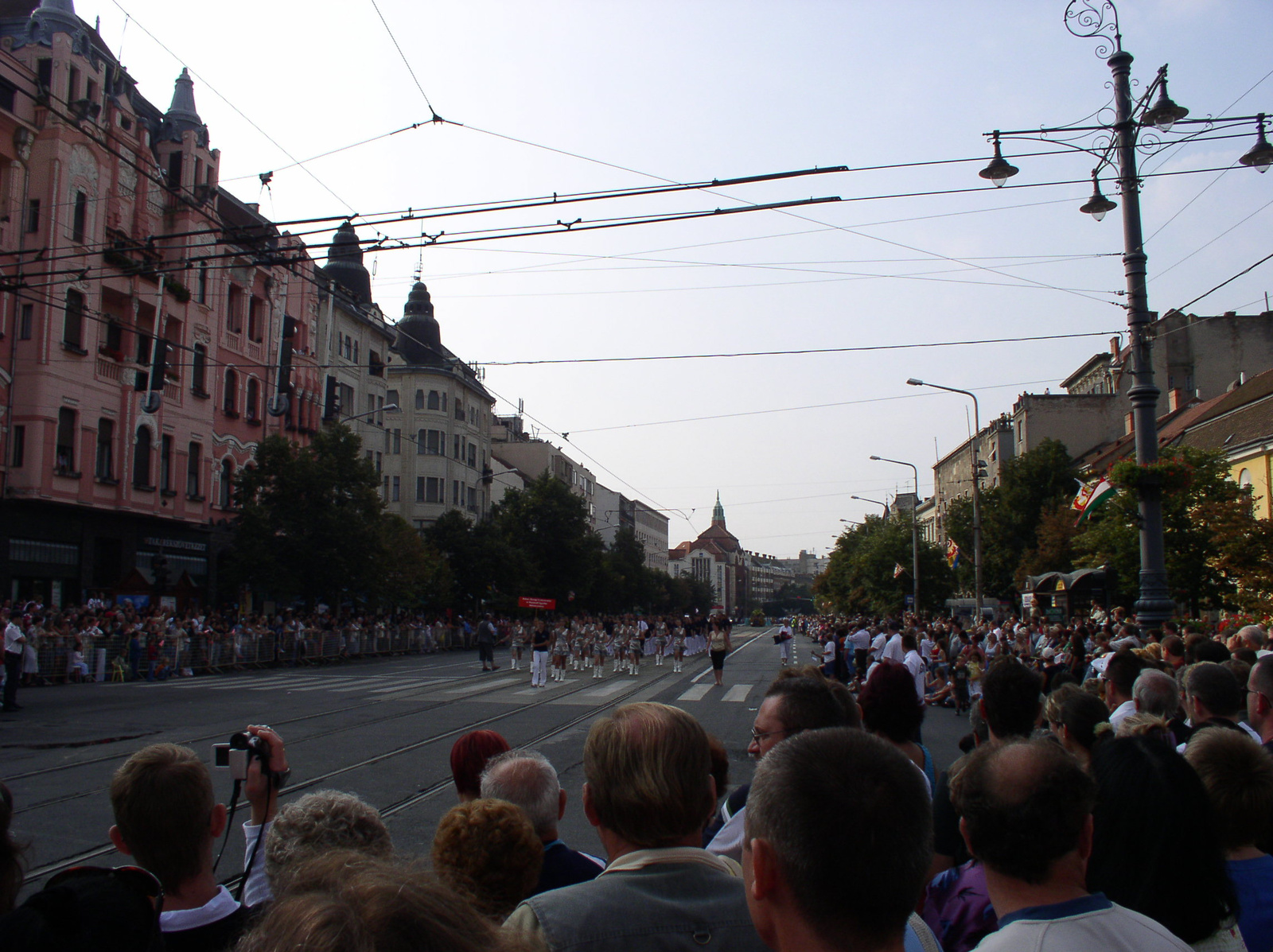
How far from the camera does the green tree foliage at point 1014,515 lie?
52.1m

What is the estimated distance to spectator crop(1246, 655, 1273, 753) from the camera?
200 inches

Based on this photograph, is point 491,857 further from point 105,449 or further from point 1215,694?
point 105,449

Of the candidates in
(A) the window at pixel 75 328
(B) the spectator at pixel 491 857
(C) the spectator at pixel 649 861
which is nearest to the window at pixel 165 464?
(A) the window at pixel 75 328

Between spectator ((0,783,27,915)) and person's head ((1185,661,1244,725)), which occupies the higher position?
person's head ((1185,661,1244,725))

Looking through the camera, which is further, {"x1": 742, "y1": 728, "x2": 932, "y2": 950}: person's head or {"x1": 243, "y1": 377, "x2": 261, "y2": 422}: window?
{"x1": 243, "y1": 377, "x2": 261, "y2": 422}: window

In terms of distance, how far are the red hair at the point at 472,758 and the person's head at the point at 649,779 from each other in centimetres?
150

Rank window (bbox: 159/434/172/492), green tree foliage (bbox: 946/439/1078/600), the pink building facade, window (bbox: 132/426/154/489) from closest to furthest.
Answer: the pink building facade
window (bbox: 132/426/154/489)
window (bbox: 159/434/172/492)
green tree foliage (bbox: 946/439/1078/600)

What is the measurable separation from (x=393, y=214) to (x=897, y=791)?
10344mm

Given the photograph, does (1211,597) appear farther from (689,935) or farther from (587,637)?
(689,935)

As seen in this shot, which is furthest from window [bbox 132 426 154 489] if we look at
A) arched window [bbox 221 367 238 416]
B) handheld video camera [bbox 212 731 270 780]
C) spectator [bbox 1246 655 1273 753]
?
spectator [bbox 1246 655 1273 753]

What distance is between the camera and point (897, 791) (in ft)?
6.18

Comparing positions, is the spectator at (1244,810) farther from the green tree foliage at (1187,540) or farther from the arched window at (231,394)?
the arched window at (231,394)

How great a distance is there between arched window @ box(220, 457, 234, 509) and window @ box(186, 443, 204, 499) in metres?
1.53

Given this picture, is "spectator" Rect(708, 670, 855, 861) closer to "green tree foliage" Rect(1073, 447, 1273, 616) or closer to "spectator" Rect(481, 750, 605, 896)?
"spectator" Rect(481, 750, 605, 896)
